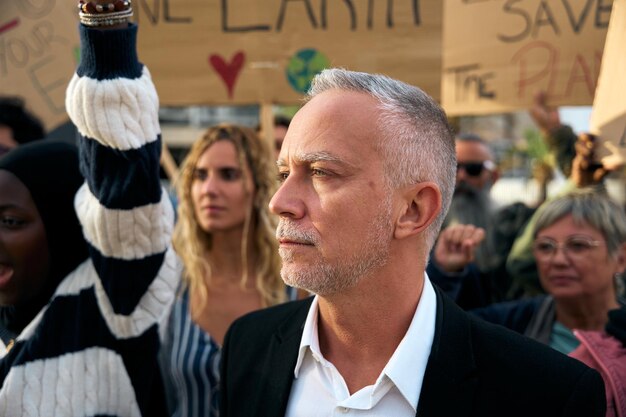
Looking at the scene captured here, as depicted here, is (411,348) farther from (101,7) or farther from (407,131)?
(101,7)

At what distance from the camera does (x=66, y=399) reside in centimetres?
203

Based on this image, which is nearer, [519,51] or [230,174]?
[230,174]

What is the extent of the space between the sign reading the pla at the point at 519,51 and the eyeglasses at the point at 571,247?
861 millimetres

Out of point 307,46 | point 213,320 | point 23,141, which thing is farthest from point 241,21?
point 213,320

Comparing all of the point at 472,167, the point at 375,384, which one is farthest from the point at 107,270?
the point at 472,167

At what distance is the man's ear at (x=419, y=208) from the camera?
1761 mm

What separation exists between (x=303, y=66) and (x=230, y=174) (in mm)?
667

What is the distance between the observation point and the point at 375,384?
5.54ft

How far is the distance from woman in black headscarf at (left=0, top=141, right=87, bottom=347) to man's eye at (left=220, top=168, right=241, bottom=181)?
1238 mm

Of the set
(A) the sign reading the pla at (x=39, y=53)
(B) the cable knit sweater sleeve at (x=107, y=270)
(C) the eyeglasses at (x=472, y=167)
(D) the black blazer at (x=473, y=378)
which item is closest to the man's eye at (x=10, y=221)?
(B) the cable knit sweater sleeve at (x=107, y=270)

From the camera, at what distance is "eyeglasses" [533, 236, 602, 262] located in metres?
2.92

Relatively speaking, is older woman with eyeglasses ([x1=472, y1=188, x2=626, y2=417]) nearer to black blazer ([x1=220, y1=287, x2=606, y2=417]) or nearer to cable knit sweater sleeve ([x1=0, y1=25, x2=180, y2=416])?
black blazer ([x1=220, y1=287, x2=606, y2=417])

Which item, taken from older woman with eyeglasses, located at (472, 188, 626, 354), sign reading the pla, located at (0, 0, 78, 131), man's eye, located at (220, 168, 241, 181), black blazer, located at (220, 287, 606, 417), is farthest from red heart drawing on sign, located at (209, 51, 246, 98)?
black blazer, located at (220, 287, 606, 417)

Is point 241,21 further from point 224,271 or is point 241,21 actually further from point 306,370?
point 306,370
